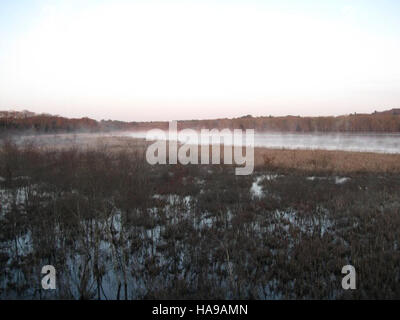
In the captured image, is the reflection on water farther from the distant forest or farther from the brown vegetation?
the distant forest

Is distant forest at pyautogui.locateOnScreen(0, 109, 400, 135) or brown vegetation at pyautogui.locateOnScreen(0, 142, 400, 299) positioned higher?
distant forest at pyautogui.locateOnScreen(0, 109, 400, 135)

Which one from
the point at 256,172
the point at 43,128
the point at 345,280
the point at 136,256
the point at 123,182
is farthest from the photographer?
the point at 43,128

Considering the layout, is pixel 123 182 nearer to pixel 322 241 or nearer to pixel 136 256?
pixel 136 256

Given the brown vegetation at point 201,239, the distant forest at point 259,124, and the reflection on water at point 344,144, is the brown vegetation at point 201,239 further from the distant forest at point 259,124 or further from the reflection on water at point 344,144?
the distant forest at point 259,124

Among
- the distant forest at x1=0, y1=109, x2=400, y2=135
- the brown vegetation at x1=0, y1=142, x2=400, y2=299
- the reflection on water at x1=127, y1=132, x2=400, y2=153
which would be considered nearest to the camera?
the brown vegetation at x1=0, y1=142, x2=400, y2=299

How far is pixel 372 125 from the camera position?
8512cm

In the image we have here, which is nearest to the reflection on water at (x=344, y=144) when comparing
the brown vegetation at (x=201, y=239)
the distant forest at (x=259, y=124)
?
the brown vegetation at (x=201, y=239)

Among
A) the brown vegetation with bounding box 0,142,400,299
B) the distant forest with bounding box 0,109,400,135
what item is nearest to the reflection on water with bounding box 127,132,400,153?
the brown vegetation with bounding box 0,142,400,299

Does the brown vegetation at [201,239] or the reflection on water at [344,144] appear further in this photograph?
the reflection on water at [344,144]

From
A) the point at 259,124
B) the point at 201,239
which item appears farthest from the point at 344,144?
the point at 259,124

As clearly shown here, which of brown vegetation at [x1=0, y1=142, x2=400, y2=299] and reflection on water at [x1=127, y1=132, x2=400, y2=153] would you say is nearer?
brown vegetation at [x1=0, y1=142, x2=400, y2=299]

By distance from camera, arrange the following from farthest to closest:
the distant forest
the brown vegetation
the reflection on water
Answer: the distant forest
the reflection on water
the brown vegetation
